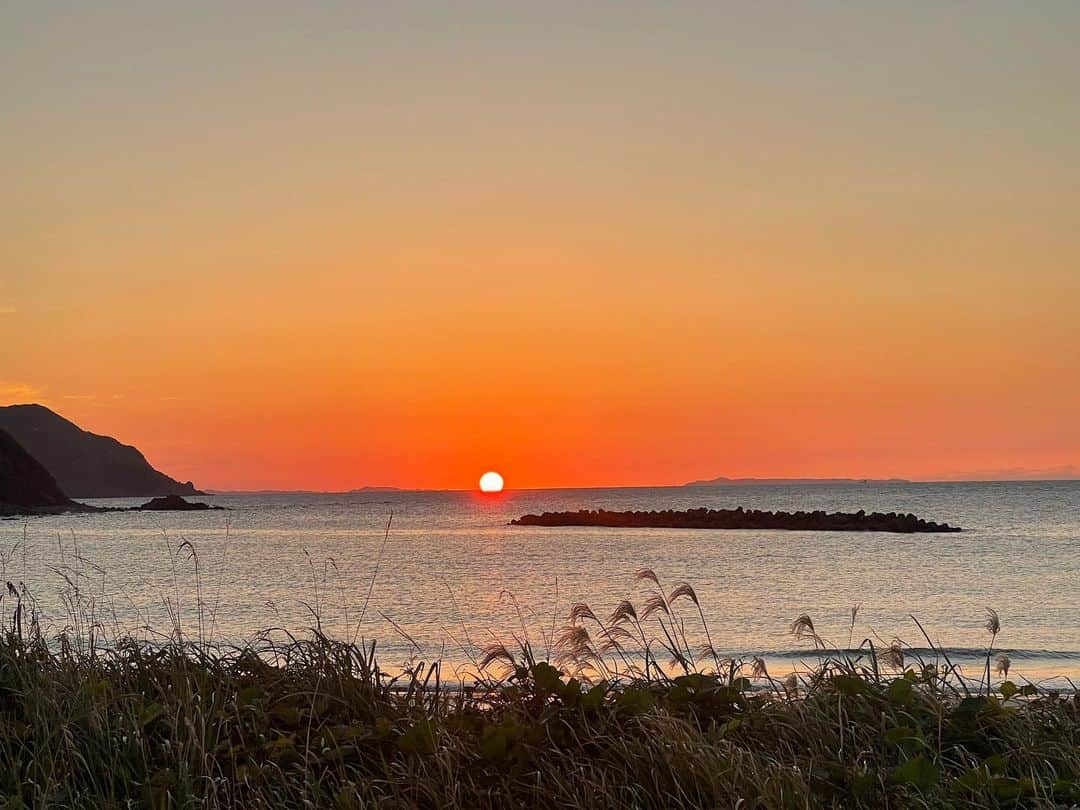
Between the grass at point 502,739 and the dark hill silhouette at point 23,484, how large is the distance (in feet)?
398

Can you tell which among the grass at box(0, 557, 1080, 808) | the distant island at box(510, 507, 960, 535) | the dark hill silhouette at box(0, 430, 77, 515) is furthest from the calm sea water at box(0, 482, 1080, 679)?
the dark hill silhouette at box(0, 430, 77, 515)

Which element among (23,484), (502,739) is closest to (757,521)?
(502,739)

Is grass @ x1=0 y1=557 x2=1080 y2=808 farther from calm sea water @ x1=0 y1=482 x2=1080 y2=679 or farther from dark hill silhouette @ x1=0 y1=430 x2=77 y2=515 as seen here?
dark hill silhouette @ x1=0 y1=430 x2=77 y2=515

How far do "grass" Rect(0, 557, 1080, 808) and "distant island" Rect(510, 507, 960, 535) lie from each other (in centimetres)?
6362

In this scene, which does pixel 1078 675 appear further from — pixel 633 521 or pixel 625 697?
pixel 633 521

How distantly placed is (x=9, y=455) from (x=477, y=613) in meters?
120

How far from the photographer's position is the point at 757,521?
76.6 metres

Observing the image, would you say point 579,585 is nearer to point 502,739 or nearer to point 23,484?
point 502,739

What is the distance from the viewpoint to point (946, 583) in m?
33.1

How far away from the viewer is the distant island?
2709 inches

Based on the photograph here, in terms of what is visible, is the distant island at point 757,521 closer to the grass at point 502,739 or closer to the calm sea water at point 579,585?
the calm sea water at point 579,585

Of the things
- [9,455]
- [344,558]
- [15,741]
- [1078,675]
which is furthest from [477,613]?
[9,455]

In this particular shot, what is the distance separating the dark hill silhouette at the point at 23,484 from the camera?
119875 mm

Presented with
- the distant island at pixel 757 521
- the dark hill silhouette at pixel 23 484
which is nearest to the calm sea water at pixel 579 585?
the distant island at pixel 757 521
